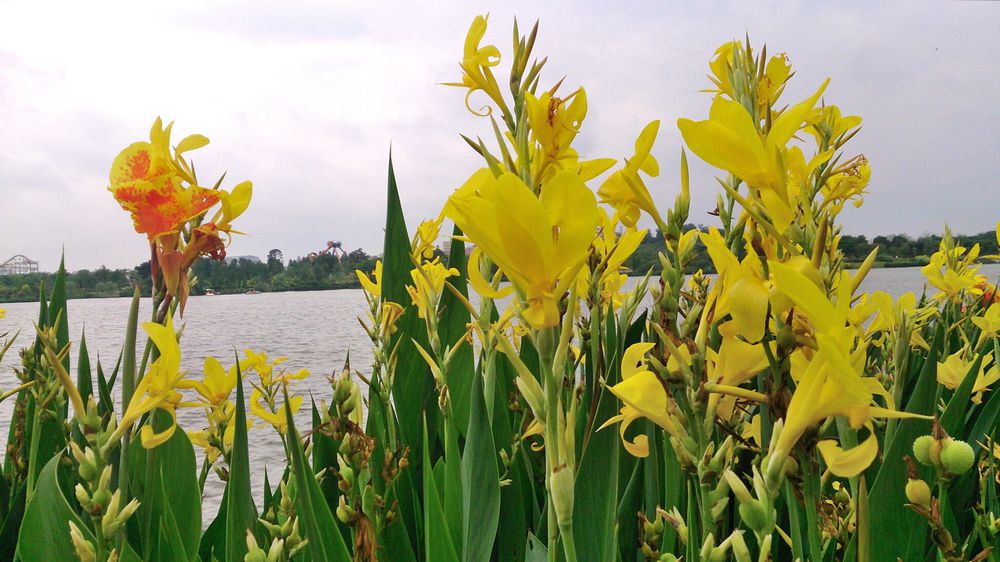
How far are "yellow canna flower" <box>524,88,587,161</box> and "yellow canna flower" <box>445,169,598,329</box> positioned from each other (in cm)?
27

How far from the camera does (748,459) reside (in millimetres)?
1006

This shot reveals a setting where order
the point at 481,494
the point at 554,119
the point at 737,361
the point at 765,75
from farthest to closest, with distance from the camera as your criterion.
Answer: the point at 765,75
the point at 481,494
the point at 554,119
the point at 737,361

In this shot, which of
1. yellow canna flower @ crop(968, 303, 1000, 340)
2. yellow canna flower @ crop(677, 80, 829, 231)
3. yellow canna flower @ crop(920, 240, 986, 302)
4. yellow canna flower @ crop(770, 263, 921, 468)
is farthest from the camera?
yellow canna flower @ crop(920, 240, 986, 302)

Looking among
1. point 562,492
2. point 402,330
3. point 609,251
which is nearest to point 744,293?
point 562,492

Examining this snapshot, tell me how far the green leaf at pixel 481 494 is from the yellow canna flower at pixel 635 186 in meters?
0.29

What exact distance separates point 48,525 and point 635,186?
2.93 ft

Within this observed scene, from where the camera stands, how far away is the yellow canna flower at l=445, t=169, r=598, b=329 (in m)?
0.43

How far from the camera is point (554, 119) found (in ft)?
2.42

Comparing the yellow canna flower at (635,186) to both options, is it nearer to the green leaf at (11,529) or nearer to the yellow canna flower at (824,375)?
the yellow canna flower at (824,375)

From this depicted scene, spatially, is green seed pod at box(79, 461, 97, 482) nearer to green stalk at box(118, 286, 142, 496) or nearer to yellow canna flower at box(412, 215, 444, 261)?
green stalk at box(118, 286, 142, 496)

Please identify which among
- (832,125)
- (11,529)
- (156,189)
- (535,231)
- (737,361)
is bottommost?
(11,529)

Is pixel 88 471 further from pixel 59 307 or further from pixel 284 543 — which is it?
pixel 59 307

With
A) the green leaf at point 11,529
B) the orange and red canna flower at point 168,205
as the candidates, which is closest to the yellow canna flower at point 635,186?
the orange and red canna flower at point 168,205

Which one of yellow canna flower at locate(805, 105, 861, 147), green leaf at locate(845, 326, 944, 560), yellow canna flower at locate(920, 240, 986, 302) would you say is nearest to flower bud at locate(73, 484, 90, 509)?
green leaf at locate(845, 326, 944, 560)
